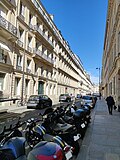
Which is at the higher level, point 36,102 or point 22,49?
point 22,49

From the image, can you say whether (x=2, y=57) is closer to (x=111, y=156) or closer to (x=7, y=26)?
(x=7, y=26)

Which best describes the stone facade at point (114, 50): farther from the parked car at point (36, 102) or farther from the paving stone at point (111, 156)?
the paving stone at point (111, 156)

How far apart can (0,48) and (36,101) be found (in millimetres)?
6661

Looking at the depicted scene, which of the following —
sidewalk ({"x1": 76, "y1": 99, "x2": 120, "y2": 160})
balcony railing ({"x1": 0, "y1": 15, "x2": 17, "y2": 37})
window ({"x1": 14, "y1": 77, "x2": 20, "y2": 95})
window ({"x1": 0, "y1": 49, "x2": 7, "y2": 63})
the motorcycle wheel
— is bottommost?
sidewalk ({"x1": 76, "y1": 99, "x2": 120, "y2": 160})

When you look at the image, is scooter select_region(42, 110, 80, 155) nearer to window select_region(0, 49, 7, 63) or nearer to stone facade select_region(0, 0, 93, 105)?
stone facade select_region(0, 0, 93, 105)

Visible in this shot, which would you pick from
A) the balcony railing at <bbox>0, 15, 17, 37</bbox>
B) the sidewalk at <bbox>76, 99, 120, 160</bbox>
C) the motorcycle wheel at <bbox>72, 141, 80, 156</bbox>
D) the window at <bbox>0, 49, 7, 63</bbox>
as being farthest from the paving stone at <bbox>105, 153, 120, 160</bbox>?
the window at <bbox>0, 49, 7, 63</bbox>

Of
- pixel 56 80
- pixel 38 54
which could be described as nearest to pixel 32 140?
pixel 38 54

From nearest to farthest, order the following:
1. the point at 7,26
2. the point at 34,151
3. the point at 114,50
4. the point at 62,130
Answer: the point at 34,151, the point at 62,130, the point at 7,26, the point at 114,50

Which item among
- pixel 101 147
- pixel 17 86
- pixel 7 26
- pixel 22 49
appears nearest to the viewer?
pixel 101 147

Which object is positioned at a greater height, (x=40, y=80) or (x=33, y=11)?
(x=33, y=11)

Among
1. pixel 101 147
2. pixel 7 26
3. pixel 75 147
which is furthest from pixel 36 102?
pixel 75 147

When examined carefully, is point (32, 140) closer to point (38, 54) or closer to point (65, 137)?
point (65, 137)

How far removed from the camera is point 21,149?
8.90 feet

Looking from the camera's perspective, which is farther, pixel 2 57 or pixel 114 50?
pixel 114 50
